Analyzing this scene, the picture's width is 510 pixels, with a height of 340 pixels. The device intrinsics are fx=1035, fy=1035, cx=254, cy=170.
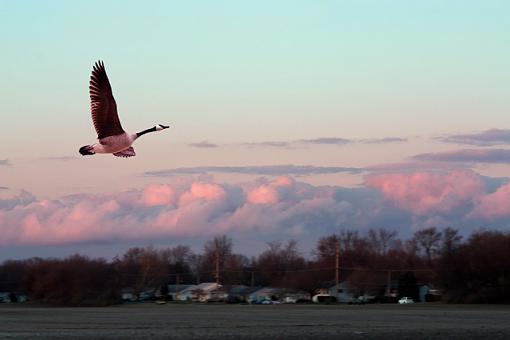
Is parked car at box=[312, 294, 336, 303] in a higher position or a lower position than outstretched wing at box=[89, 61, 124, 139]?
lower

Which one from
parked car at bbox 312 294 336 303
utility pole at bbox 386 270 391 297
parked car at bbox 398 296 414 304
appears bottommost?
parked car at bbox 398 296 414 304

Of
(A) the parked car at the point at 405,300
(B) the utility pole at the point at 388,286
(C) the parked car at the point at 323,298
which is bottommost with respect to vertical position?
(A) the parked car at the point at 405,300

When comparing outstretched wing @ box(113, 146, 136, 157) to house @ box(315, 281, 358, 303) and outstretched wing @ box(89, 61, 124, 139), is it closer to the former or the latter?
outstretched wing @ box(89, 61, 124, 139)

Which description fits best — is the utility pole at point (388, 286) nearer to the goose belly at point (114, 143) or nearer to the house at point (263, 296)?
the house at point (263, 296)

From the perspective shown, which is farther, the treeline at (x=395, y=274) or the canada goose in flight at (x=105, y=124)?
the treeline at (x=395, y=274)

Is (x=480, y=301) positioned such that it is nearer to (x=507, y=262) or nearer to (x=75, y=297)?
(x=507, y=262)

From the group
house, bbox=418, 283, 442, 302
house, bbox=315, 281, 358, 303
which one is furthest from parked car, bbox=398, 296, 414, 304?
house, bbox=315, 281, 358, 303

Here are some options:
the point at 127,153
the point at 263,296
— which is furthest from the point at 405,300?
the point at 127,153

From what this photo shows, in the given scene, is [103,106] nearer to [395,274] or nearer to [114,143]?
[114,143]

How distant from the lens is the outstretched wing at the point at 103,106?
93.5ft

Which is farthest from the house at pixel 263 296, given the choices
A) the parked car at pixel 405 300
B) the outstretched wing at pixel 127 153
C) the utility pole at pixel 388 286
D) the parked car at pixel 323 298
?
the outstretched wing at pixel 127 153

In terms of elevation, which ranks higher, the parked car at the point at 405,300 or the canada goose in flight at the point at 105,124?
the canada goose in flight at the point at 105,124

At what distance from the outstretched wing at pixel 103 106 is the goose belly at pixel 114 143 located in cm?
32

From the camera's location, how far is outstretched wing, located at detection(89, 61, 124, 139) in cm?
2848
